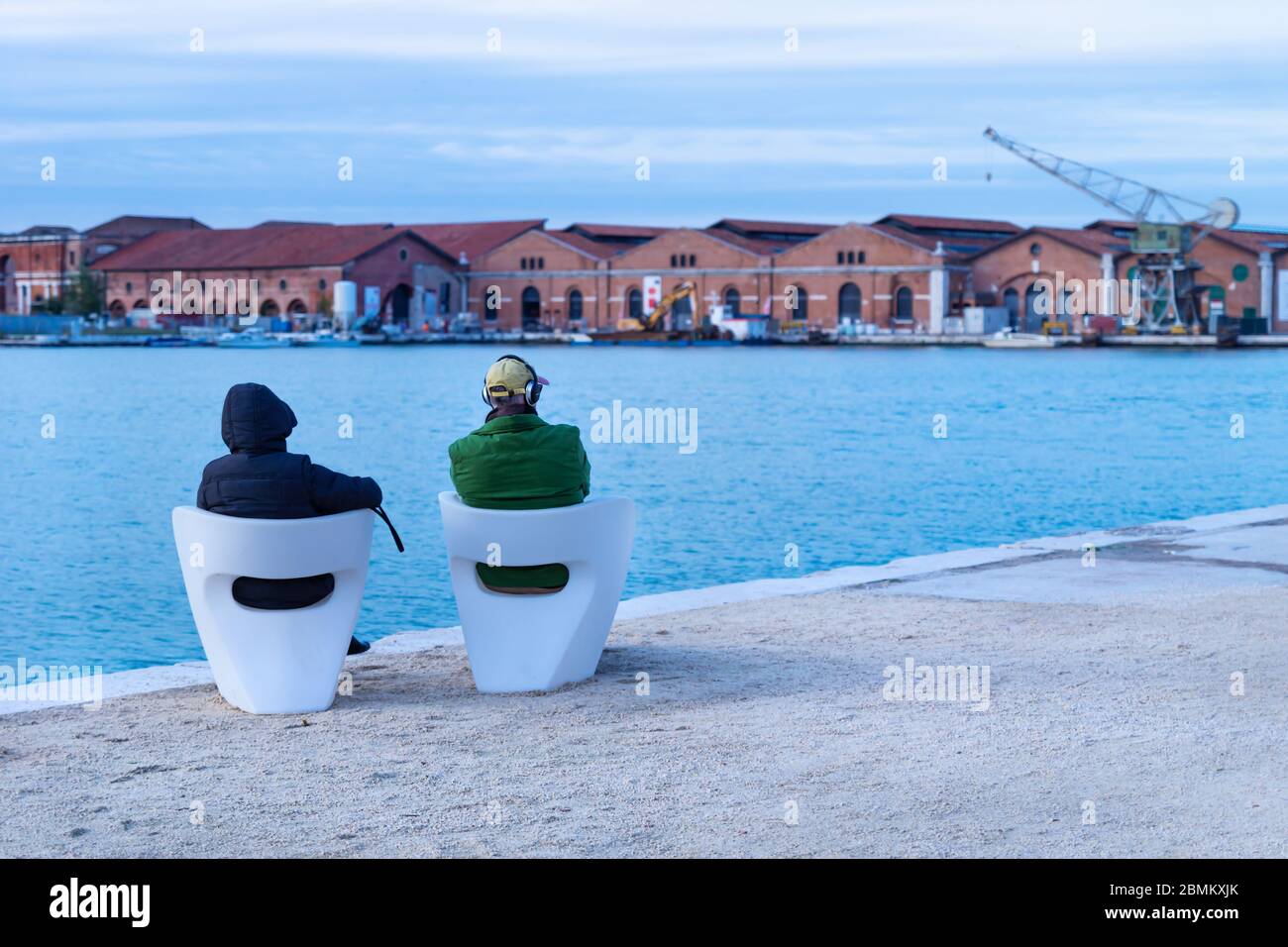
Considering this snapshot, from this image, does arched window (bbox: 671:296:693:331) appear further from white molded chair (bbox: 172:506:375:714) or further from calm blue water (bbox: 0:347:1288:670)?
white molded chair (bbox: 172:506:375:714)

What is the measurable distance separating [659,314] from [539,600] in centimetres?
7494

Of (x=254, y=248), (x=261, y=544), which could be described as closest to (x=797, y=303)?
(x=254, y=248)

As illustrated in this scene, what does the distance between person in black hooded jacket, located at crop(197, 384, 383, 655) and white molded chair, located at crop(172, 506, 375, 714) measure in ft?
0.18

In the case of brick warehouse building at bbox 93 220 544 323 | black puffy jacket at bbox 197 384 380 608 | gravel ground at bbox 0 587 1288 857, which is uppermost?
brick warehouse building at bbox 93 220 544 323

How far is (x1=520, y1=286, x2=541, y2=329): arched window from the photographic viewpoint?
8425 cm

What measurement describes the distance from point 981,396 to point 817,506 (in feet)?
94.5

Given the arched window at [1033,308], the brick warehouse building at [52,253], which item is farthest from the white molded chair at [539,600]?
the brick warehouse building at [52,253]

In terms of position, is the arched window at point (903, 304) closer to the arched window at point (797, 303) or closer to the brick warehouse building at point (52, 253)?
the arched window at point (797, 303)

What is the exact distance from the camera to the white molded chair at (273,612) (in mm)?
5605

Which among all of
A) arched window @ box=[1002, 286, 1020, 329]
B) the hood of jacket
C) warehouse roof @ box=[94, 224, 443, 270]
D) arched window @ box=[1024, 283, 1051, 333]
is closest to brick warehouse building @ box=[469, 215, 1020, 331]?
arched window @ box=[1002, 286, 1020, 329]

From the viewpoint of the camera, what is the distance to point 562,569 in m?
6.14

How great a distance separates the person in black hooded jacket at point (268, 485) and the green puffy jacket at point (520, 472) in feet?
1.48

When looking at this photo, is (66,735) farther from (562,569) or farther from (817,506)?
(817,506)

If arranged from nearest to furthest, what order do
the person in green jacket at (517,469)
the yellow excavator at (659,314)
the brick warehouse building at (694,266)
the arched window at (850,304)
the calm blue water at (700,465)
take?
the person in green jacket at (517,469), the calm blue water at (700,465), the brick warehouse building at (694,266), the arched window at (850,304), the yellow excavator at (659,314)
